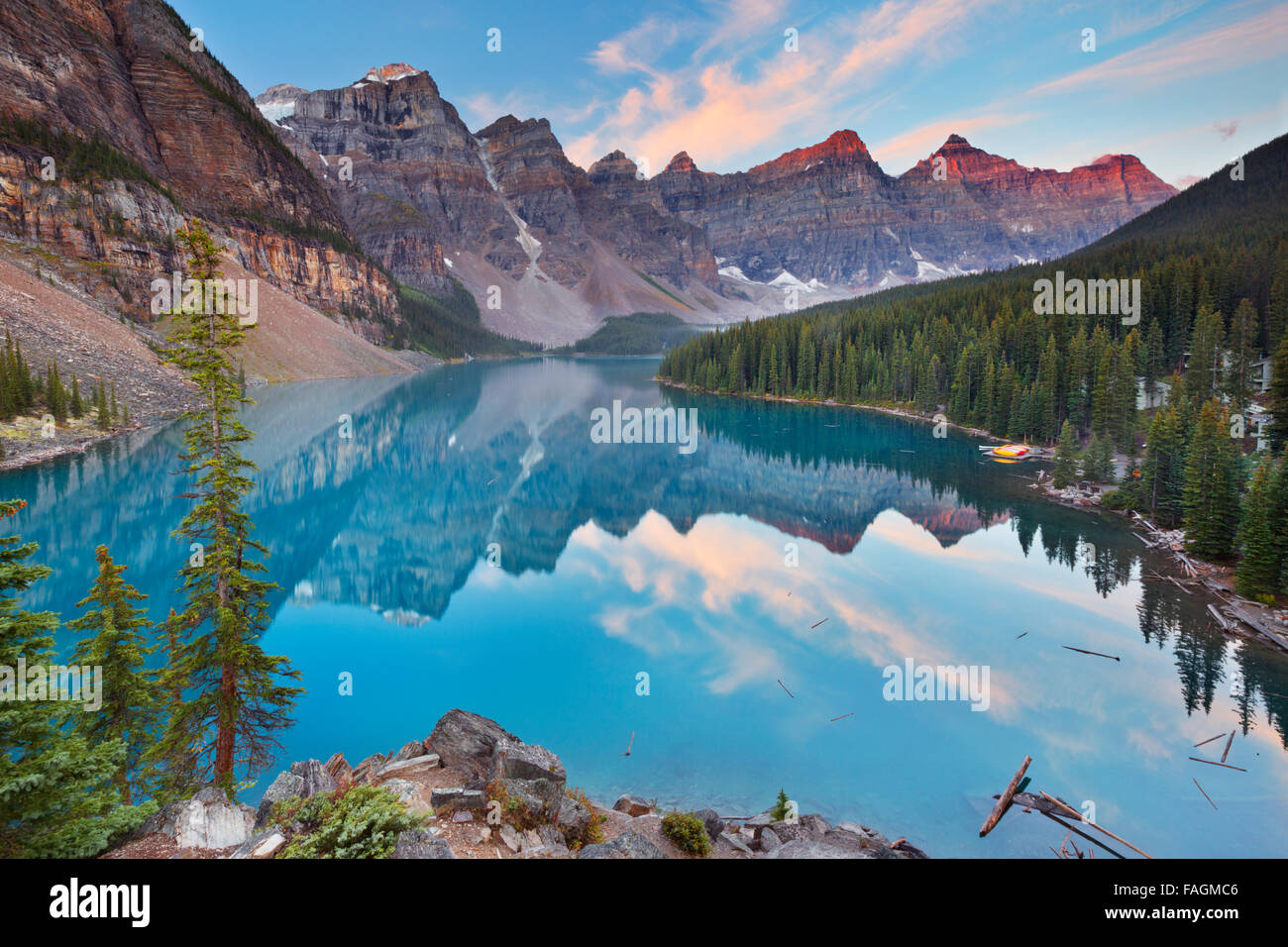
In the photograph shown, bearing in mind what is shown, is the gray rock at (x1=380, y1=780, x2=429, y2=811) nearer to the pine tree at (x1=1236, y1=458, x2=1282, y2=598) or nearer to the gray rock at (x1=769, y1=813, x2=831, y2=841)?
the gray rock at (x1=769, y1=813, x2=831, y2=841)

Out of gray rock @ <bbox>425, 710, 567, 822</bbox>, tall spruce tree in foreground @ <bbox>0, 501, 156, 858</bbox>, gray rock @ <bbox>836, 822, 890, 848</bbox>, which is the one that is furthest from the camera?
gray rock @ <bbox>836, 822, 890, 848</bbox>

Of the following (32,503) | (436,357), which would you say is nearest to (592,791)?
(32,503)

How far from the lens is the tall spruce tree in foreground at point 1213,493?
28.0 m

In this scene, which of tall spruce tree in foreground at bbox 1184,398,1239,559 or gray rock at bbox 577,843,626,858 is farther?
tall spruce tree in foreground at bbox 1184,398,1239,559

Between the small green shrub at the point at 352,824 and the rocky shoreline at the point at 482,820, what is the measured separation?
11cm

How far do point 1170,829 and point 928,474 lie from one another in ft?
132

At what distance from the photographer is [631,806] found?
1328 cm

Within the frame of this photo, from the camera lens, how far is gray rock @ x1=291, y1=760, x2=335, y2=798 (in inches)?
395

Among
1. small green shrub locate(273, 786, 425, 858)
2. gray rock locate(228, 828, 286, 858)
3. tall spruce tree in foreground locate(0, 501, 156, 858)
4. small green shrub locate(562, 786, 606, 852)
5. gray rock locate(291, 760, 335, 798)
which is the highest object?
tall spruce tree in foreground locate(0, 501, 156, 858)

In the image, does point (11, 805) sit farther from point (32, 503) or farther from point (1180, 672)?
point (32, 503)

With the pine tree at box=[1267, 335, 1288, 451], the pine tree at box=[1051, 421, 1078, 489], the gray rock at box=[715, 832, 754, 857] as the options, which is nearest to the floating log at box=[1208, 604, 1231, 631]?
the pine tree at box=[1051, 421, 1078, 489]

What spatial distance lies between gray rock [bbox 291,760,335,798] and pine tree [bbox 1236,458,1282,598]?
3122 cm

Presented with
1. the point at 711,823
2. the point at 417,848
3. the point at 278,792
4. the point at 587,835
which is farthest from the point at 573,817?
the point at 278,792

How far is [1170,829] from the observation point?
13305 millimetres
